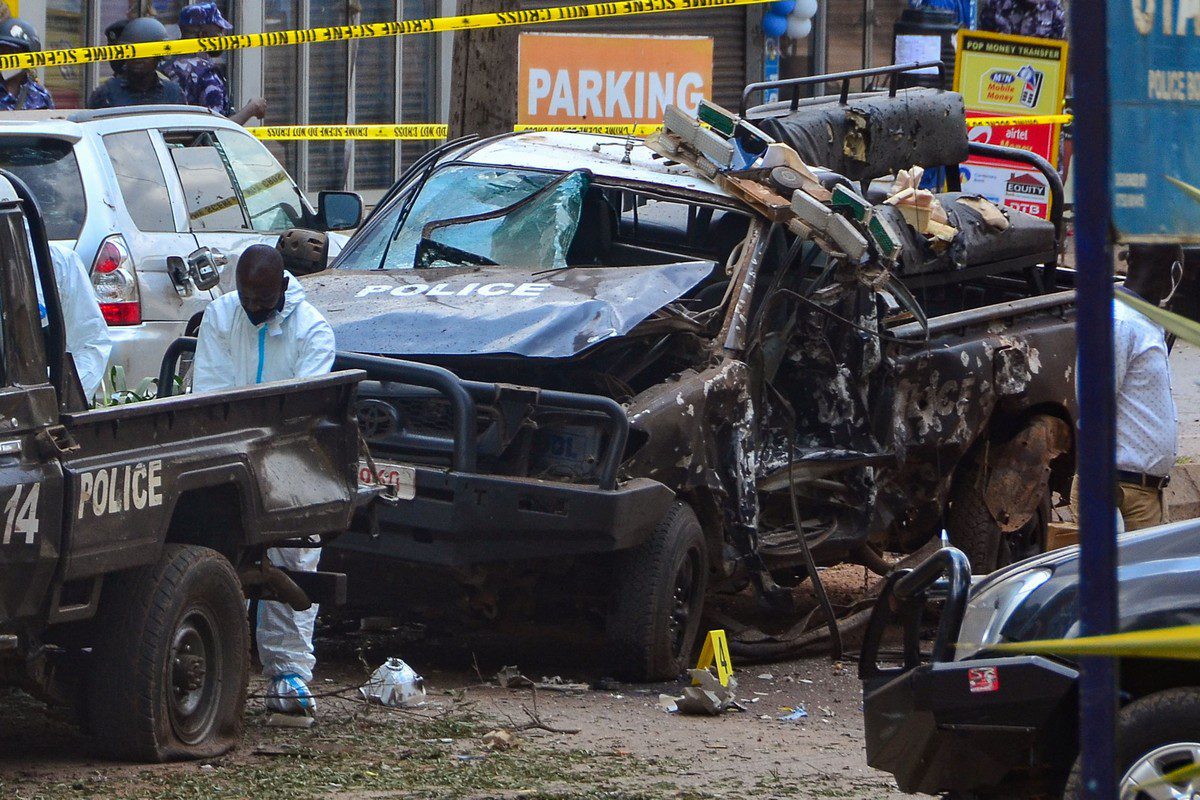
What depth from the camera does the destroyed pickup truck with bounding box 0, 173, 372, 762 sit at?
4977 mm

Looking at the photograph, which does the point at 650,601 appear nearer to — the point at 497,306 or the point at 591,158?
the point at 497,306

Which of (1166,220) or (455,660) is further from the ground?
(1166,220)

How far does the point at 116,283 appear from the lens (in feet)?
31.7

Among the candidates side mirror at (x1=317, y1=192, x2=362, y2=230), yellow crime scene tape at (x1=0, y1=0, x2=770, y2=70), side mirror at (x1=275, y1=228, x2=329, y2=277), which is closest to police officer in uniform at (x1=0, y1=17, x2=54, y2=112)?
yellow crime scene tape at (x1=0, y1=0, x2=770, y2=70)

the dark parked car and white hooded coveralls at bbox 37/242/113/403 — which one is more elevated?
white hooded coveralls at bbox 37/242/113/403

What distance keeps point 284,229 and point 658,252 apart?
3.42m

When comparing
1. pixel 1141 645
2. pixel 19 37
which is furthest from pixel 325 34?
pixel 1141 645

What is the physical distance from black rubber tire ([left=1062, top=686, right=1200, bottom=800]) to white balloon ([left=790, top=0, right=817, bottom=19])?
1762 centimetres

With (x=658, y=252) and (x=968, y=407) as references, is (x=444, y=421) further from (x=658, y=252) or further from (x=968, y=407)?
(x=968, y=407)

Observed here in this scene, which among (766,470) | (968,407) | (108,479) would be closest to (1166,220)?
(108,479)

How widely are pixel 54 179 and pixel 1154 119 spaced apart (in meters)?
8.03

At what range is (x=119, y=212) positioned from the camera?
9742 mm

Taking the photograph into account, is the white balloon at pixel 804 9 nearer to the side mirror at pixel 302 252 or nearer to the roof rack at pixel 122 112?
the roof rack at pixel 122 112

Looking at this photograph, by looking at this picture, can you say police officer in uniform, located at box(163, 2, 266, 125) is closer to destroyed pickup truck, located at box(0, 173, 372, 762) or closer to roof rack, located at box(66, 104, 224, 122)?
roof rack, located at box(66, 104, 224, 122)
